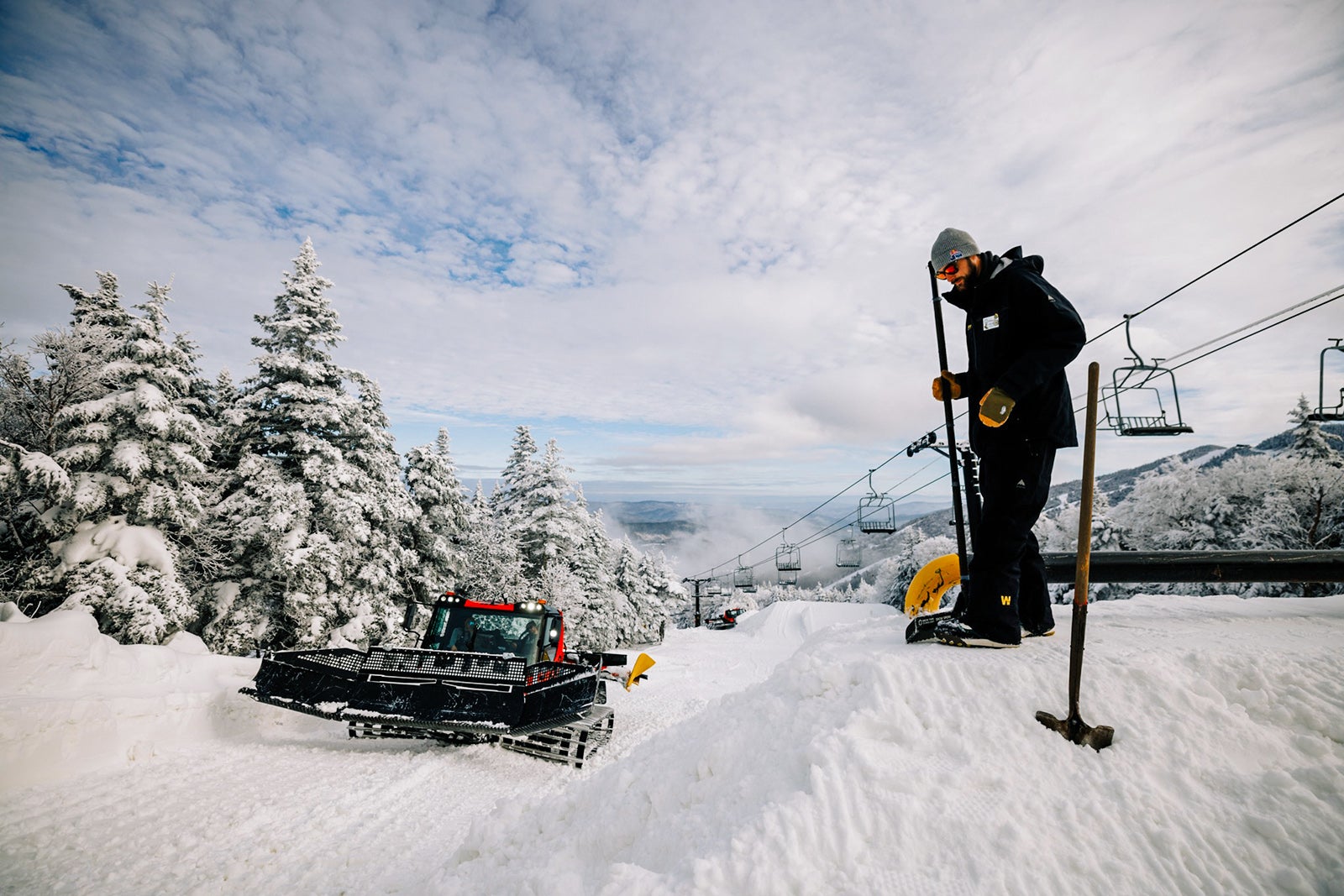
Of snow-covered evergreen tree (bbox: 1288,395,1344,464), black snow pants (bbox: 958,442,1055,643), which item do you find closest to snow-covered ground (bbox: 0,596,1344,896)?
black snow pants (bbox: 958,442,1055,643)

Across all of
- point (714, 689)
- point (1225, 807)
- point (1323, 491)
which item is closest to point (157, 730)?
point (1225, 807)

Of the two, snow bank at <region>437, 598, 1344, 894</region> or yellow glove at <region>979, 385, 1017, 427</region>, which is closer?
snow bank at <region>437, 598, 1344, 894</region>

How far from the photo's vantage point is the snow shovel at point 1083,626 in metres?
2.16

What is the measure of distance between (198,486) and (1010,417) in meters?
21.2

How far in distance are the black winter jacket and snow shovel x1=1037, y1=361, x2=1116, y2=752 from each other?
0.46 meters

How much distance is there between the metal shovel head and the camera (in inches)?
84.6

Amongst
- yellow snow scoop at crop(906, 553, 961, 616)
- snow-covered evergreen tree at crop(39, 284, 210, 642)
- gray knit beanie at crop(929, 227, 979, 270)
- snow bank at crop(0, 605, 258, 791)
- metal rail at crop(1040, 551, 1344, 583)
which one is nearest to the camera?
gray knit beanie at crop(929, 227, 979, 270)

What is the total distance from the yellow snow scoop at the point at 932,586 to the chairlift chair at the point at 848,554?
73.5 feet

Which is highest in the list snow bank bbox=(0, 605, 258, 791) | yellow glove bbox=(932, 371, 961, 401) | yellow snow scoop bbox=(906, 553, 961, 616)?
yellow glove bbox=(932, 371, 961, 401)

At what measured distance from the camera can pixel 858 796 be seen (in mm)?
2127

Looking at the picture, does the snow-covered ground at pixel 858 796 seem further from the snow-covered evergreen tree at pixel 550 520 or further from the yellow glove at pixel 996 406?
the snow-covered evergreen tree at pixel 550 520

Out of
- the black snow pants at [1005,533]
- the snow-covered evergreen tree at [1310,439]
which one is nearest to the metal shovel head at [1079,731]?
the black snow pants at [1005,533]

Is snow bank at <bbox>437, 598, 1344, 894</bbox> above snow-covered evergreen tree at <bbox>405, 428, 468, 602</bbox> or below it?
below

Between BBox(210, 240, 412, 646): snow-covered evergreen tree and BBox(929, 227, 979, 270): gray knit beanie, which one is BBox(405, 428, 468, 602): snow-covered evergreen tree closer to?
BBox(210, 240, 412, 646): snow-covered evergreen tree
